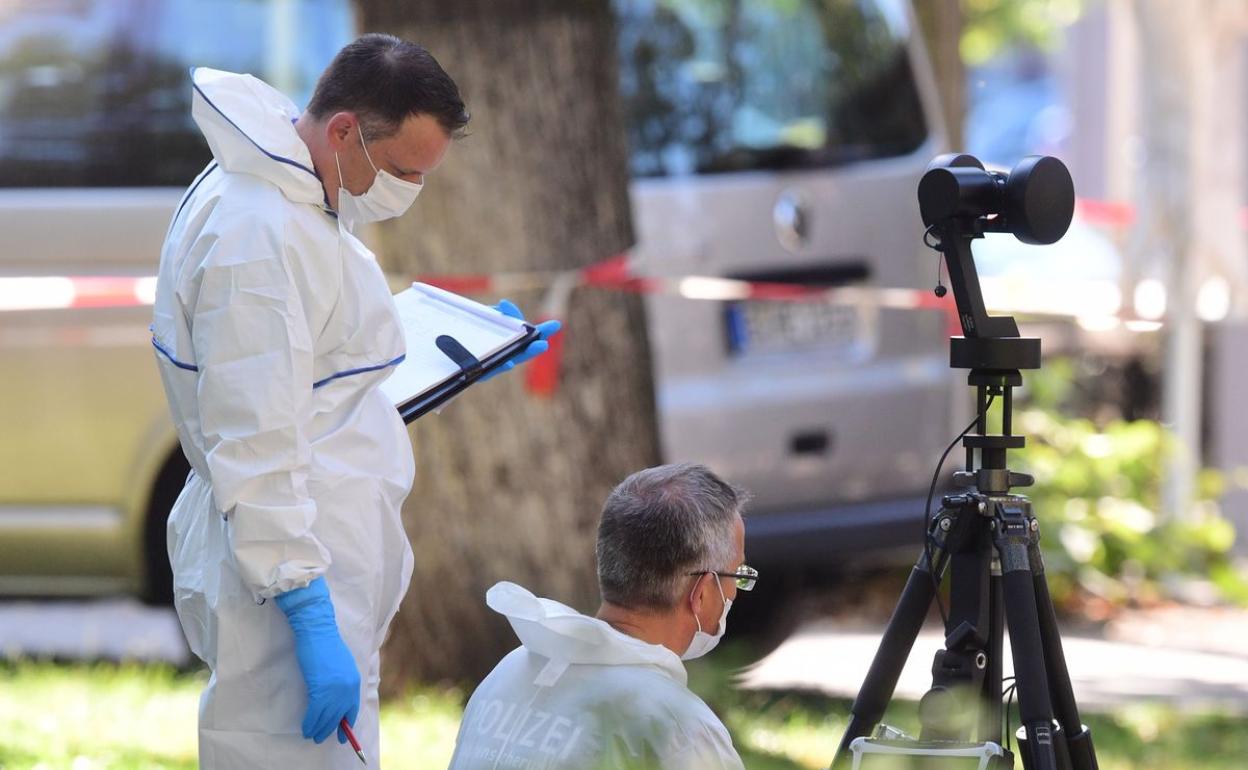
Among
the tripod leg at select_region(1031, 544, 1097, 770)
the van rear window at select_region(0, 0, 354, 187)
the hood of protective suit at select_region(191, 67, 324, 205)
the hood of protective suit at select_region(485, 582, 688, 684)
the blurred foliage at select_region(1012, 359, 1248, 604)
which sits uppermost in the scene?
the van rear window at select_region(0, 0, 354, 187)

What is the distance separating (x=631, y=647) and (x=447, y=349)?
2.71 feet

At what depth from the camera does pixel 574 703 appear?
236cm

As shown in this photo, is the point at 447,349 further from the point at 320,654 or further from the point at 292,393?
the point at 320,654

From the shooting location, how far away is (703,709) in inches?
93.0

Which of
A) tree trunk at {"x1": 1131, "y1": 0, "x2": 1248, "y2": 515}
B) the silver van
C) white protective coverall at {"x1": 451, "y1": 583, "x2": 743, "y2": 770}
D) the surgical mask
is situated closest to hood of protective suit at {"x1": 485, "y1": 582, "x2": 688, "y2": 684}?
white protective coverall at {"x1": 451, "y1": 583, "x2": 743, "y2": 770}

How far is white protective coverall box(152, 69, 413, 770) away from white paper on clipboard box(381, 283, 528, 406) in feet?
0.59

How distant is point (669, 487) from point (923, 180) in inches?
27.1

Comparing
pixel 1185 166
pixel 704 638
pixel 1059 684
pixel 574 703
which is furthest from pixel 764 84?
pixel 574 703

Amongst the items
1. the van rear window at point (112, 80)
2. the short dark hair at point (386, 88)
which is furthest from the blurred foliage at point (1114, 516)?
the short dark hair at point (386, 88)

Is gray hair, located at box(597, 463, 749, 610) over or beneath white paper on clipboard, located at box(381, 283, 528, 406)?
beneath

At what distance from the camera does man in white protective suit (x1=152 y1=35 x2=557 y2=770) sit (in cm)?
254

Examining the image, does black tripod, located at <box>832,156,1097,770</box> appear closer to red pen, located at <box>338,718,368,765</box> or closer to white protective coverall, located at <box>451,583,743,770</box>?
white protective coverall, located at <box>451,583,743,770</box>

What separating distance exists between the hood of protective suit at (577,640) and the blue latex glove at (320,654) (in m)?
0.26

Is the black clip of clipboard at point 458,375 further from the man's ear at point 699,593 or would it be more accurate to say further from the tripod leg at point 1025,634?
the tripod leg at point 1025,634
